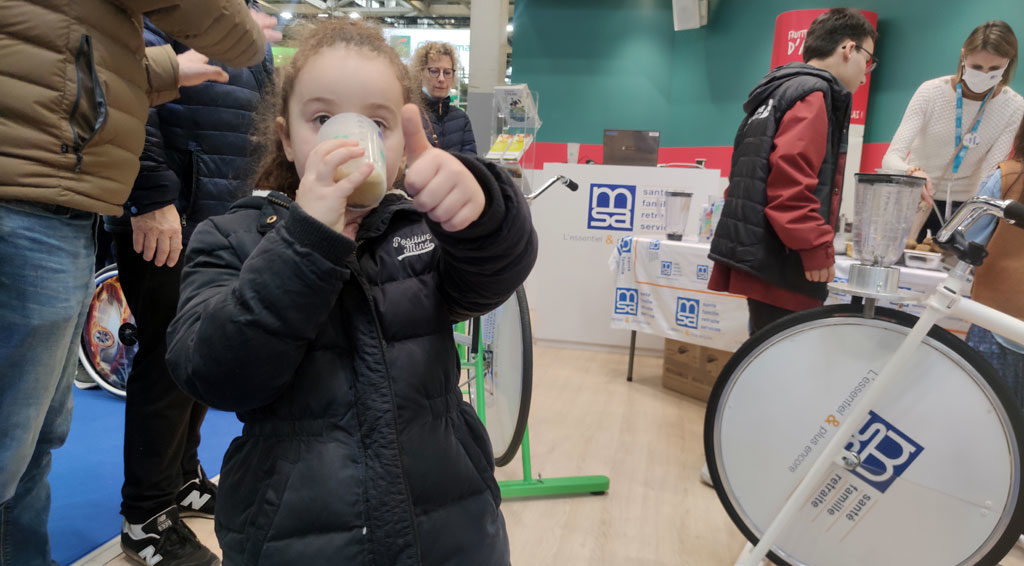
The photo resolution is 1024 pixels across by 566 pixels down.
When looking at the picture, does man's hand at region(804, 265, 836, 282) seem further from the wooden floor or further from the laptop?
the laptop

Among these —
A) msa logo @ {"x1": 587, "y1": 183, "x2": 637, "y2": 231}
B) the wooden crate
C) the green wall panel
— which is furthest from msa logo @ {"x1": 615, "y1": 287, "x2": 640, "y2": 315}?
the green wall panel

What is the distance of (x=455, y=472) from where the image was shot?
0.75 meters

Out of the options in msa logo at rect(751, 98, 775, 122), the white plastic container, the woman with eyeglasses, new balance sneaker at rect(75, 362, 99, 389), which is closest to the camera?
msa logo at rect(751, 98, 775, 122)

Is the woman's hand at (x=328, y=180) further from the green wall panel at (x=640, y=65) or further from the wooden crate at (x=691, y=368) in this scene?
the green wall panel at (x=640, y=65)

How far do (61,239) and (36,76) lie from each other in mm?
241

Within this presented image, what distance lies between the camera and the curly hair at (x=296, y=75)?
74 cm

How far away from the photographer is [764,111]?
6.53 ft

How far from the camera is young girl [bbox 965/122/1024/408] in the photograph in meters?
1.60

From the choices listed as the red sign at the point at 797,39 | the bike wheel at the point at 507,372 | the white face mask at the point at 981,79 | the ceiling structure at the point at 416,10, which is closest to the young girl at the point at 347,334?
the bike wheel at the point at 507,372

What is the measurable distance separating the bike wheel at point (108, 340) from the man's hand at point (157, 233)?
1.50m

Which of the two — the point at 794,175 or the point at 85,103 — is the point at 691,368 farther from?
the point at 85,103

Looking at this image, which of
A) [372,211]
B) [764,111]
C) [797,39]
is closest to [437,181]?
[372,211]

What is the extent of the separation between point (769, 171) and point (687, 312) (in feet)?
4.19

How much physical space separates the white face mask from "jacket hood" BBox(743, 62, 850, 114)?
1416mm
